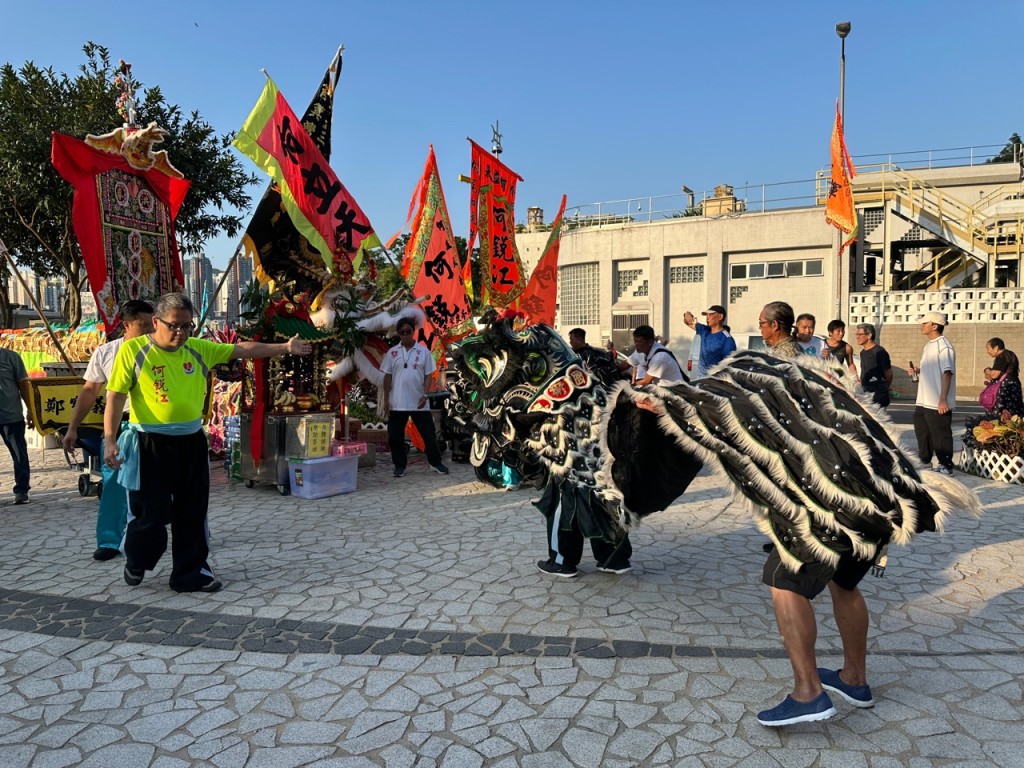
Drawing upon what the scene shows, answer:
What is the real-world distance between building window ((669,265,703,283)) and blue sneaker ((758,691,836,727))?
21.3 metres

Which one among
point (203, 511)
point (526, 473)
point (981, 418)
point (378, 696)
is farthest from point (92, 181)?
point (981, 418)

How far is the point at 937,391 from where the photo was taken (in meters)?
6.96

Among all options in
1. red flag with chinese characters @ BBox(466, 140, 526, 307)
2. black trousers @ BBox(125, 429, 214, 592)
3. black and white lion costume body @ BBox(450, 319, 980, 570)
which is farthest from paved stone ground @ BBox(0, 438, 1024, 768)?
red flag with chinese characters @ BBox(466, 140, 526, 307)

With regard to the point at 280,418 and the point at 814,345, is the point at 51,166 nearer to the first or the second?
the point at 280,418

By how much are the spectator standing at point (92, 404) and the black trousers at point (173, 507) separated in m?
0.72

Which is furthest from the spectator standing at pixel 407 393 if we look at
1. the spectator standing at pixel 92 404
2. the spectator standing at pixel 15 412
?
the spectator standing at pixel 15 412

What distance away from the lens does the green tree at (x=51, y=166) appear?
1292 centimetres

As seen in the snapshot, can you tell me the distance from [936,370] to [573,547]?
15.7ft

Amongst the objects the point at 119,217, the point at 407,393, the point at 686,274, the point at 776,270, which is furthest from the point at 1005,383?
the point at 686,274

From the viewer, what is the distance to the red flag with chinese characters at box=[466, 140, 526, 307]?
10.3m

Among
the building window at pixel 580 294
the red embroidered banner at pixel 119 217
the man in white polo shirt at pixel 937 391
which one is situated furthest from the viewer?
the building window at pixel 580 294

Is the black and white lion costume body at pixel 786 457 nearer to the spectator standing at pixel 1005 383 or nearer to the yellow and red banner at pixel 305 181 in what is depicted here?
the yellow and red banner at pixel 305 181

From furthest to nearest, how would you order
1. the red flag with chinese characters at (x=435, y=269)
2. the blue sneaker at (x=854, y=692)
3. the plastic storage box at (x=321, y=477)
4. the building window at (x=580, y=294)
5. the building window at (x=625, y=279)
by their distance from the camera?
the building window at (x=580, y=294)
the building window at (x=625, y=279)
the red flag with chinese characters at (x=435, y=269)
the plastic storage box at (x=321, y=477)
the blue sneaker at (x=854, y=692)

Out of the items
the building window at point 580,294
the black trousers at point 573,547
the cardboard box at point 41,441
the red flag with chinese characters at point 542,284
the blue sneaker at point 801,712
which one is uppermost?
the building window at point 580,294
